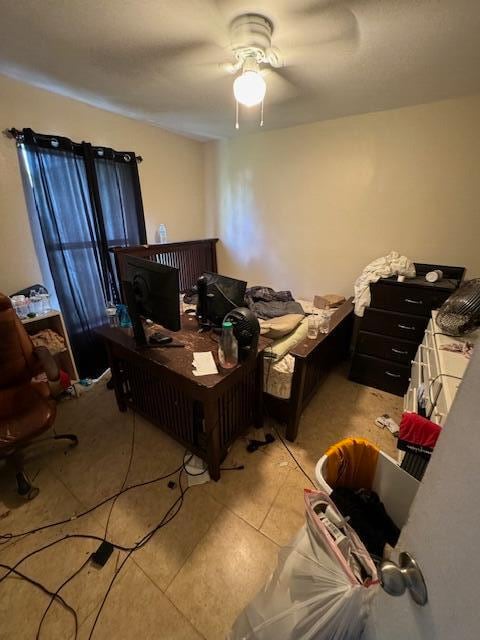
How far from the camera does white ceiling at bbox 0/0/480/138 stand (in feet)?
3.71

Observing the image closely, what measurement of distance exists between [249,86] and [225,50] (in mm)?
269

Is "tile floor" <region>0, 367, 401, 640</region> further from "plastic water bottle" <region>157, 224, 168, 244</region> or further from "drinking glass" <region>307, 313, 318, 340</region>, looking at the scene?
"plastic water bottle" <region>157, 224, 168, 244</region>

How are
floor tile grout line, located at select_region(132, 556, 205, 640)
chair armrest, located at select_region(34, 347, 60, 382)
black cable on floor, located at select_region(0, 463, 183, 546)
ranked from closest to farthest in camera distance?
floor tile grout line, located at select_region(132, 556, 205, 640) → black cable on floor, located at select_region(0, 463, 183, 546) → chair armrest, located at select_region(34, 347, 60, 382)

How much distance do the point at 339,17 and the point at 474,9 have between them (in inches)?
21.5

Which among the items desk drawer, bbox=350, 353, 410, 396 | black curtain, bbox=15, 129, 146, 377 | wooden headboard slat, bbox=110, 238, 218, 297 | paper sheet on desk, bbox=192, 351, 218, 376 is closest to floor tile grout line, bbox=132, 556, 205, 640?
paper sheet on desk, bbox=192, 351, 218, 376

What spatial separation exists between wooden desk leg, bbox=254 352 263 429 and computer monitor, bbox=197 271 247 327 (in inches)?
15.2

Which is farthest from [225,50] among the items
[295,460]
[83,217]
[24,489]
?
[24,489]

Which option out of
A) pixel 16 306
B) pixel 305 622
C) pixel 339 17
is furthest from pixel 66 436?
pixel 339 17

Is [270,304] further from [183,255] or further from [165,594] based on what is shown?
[165,594]

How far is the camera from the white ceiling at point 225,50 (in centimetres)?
113

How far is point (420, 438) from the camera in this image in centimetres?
106

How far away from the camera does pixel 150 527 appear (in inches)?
53.7

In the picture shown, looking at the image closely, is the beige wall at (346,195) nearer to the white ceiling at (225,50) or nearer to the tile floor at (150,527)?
the white ceiling at (225,50)

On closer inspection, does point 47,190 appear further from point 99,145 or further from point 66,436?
point 66,436
